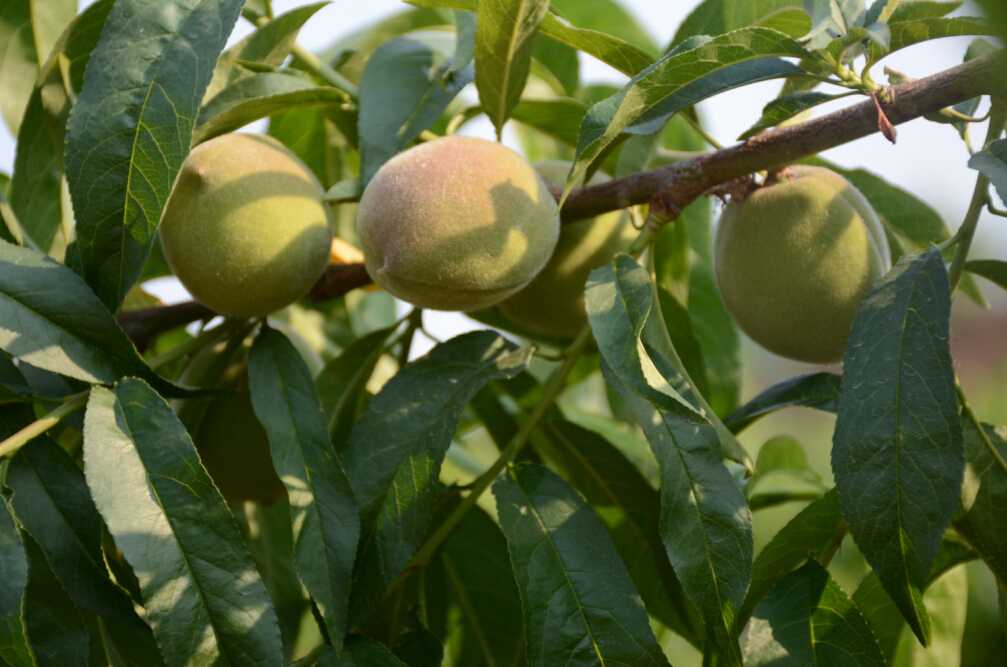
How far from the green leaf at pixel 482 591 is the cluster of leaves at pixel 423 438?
7 cm

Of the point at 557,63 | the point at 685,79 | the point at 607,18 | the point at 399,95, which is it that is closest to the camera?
the point at 685,79

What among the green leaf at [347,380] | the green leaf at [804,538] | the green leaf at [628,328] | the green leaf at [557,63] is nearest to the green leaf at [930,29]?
the green leaf at [628,328]

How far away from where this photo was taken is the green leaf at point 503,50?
85 centimetres

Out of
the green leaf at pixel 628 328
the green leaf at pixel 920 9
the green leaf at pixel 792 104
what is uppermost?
the green leaf at pixel 920 9

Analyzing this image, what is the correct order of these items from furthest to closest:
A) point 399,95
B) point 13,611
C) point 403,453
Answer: point 399,95, point 403,453, point 13,611

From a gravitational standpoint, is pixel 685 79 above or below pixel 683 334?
above

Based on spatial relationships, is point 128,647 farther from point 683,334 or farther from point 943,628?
point 943,628

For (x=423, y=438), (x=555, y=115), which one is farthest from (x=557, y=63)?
(x=423, y=438)

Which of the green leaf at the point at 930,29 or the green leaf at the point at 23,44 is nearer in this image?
the green leaf at the point at 930,29

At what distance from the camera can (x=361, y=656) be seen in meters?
0.76

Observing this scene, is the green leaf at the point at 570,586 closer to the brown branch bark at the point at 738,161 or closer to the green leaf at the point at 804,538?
the green leaf at the point at 804,538

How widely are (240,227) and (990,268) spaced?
2.73 feet

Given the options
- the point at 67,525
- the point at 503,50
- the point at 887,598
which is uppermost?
the point at 503,50

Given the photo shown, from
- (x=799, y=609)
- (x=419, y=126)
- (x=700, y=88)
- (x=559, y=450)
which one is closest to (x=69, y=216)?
(x=419, y=126)
